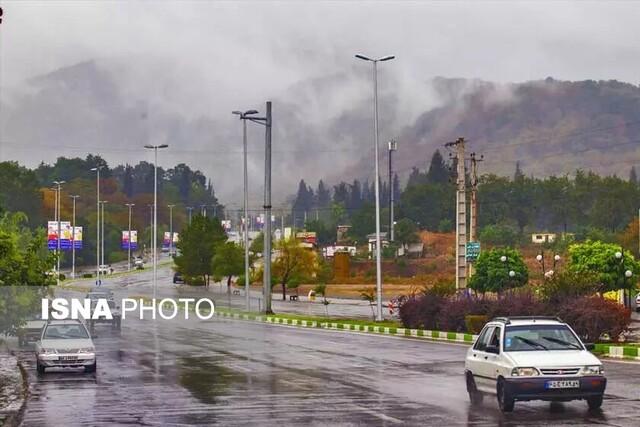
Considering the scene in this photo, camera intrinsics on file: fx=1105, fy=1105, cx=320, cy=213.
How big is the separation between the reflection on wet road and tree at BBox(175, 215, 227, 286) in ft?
273

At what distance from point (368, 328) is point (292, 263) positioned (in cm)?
5309

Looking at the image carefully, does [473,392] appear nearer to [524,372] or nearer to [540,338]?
[540,338]

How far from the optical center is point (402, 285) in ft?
407

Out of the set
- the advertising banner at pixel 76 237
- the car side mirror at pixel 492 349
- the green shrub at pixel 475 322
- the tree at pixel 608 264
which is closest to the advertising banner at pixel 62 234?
the advertising banner at pixel 76 237

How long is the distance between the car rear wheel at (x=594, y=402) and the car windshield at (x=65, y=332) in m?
18.2

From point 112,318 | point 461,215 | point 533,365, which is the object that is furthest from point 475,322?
point 533,365

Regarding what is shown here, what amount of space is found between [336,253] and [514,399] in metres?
127

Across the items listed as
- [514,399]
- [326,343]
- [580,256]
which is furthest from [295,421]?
[580,256]

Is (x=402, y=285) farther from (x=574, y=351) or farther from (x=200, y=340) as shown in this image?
(x=574, y=351)

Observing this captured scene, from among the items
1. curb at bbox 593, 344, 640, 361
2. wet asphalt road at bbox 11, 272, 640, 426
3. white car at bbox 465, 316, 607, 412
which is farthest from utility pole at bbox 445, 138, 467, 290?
white car at bbox 465, 316, 607, 412

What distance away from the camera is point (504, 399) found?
18.2 metres

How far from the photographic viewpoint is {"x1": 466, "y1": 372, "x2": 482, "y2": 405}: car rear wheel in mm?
20094

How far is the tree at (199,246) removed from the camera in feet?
416

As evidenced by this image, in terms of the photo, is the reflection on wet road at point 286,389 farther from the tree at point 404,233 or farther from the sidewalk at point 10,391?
the tree at point 404,233
